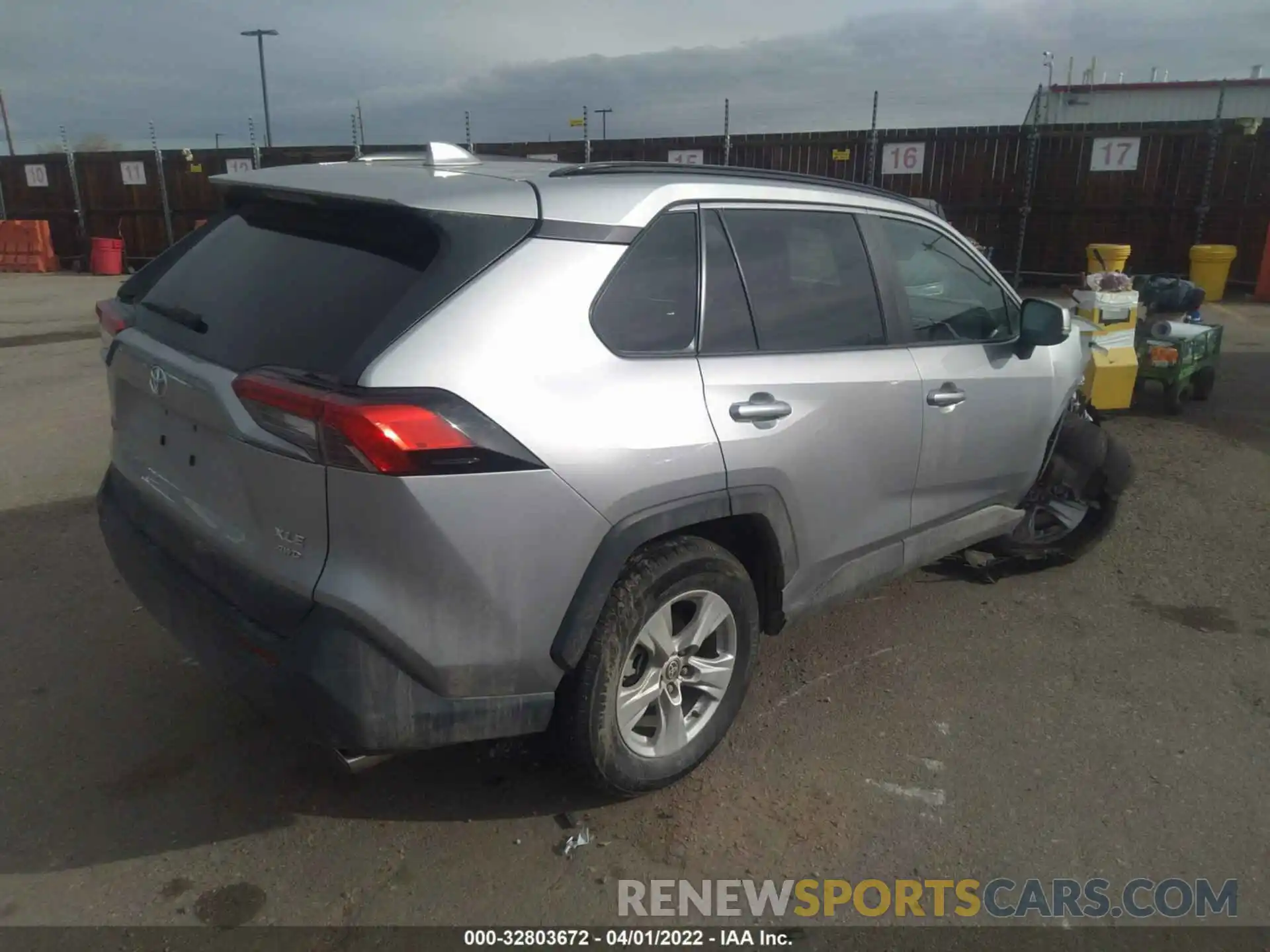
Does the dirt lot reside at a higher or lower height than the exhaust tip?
lower

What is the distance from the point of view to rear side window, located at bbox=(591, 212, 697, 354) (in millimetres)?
2646

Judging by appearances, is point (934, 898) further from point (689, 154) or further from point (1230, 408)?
point (689, 154)

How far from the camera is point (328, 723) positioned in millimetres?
2344

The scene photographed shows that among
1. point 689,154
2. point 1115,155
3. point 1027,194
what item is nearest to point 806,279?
point 1027,194

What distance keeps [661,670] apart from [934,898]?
0.98 metres

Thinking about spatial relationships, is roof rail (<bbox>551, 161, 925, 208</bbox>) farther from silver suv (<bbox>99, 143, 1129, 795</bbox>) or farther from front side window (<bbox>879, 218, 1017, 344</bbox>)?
front side window (<bbox>879, 218, 1017, 344</bbox>)

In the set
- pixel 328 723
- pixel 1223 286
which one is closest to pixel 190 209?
pixel 1223 286

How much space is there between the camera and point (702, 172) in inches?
124

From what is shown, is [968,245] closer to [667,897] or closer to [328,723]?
[667,897]

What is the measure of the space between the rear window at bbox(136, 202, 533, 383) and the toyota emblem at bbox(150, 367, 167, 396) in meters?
0.09

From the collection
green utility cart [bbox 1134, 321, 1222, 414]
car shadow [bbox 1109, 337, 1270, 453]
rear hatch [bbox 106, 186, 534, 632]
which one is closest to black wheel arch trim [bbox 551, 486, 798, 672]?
rear hatch [bbox 106, 186, 534, 632]

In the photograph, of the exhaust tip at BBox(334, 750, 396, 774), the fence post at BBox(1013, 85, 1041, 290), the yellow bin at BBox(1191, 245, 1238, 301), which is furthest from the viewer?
the fence post at BBox(1013, 85, 1041, 290)

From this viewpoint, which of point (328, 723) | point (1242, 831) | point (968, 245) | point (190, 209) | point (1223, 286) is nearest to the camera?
point (328, 723)

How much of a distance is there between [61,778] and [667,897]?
1.97 m
